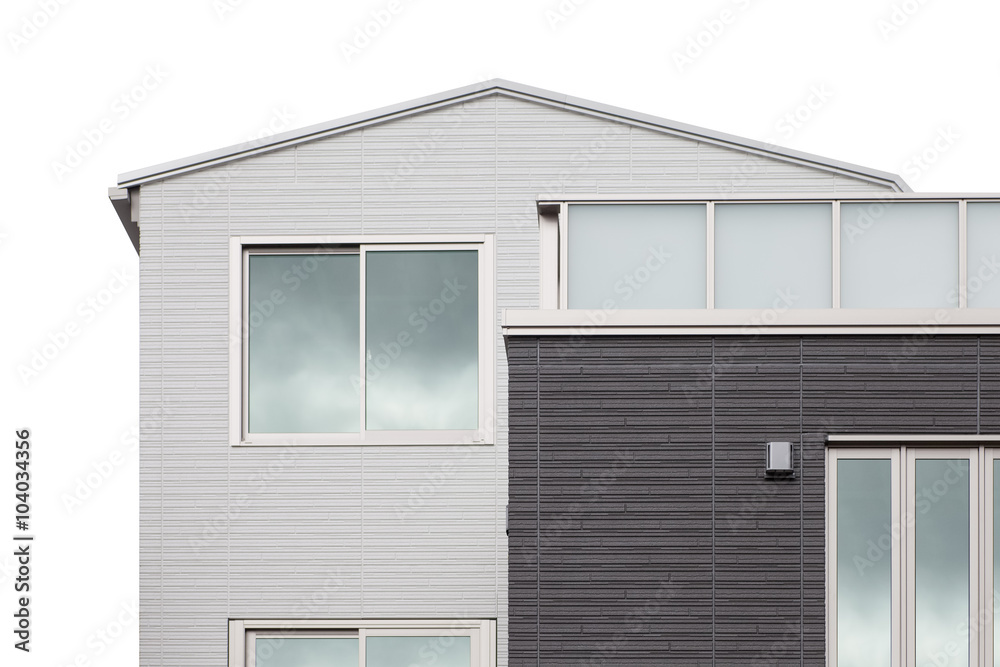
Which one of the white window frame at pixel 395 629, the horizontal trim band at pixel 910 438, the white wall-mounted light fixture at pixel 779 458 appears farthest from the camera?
the white window frame at pixel 395 629

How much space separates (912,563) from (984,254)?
103 inches

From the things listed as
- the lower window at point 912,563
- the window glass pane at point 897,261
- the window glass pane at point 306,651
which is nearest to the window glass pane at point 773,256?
A: the window glass pane at point 897,261

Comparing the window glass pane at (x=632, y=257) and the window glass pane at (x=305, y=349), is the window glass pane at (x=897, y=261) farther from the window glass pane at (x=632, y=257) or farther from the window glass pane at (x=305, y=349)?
the window glass pane at (x=305, y=349)

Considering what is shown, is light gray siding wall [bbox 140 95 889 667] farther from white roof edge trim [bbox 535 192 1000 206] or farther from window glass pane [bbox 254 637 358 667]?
white roof edge trim [bbox 535 192 1000 206]

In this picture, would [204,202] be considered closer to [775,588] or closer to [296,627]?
[296,627]

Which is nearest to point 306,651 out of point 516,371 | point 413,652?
point 413,652

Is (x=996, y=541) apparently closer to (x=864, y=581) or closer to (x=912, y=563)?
(x=912, y=563)

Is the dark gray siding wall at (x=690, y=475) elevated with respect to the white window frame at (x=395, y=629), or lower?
elevated

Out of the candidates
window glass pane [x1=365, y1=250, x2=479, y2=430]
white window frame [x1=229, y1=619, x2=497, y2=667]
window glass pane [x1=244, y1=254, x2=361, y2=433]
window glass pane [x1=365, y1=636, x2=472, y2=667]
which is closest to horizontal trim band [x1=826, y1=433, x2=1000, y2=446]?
window glass pane [x1=365, y1=250, x2=479, y2=430]

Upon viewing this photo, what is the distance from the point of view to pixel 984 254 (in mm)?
8266

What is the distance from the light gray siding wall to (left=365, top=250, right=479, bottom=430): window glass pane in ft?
1.06

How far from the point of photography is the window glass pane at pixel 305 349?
33.3 ft

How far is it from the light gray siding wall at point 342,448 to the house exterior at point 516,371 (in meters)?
0.03

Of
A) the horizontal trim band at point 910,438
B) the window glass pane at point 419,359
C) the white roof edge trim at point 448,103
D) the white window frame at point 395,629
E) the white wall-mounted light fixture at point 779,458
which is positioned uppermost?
the white roof edge trim at point 448,103
